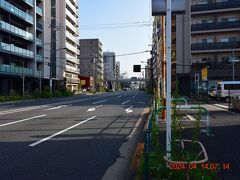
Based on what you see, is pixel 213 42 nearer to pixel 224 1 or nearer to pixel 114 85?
pixel 224 1

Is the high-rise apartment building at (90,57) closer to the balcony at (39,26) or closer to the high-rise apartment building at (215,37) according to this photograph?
the balcony at (39,26)

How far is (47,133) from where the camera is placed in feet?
37.3

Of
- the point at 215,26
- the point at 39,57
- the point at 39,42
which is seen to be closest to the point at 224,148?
the point at 215,26

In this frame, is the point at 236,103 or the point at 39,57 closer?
the point at 236,103

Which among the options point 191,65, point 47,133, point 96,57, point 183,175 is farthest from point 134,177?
point 96,57

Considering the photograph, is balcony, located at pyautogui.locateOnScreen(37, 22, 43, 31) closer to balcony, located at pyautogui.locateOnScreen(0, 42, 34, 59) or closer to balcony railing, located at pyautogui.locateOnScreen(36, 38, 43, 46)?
balcony railing, located at pyautogui.locateOnScreen(36, 38, 43, 46)

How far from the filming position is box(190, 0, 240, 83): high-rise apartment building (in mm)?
51438

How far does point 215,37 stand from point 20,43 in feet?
102

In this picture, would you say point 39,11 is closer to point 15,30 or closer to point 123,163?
point 15,30

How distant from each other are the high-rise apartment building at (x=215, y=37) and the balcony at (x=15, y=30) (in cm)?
2604

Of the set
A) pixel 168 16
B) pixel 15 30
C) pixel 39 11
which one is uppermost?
pixel 39 11

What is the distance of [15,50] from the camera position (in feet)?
155

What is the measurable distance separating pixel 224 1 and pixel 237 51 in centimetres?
830

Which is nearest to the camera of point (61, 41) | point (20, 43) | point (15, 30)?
point (15, 30)
